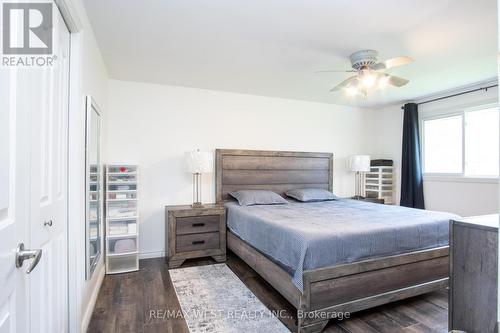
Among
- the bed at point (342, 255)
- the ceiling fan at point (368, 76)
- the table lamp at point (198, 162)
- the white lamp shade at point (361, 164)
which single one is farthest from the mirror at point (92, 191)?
the white lamp shade at point (361, 164)

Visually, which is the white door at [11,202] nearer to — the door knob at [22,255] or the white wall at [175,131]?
the door knob at [22,255]

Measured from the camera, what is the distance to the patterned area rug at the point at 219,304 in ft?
6.67

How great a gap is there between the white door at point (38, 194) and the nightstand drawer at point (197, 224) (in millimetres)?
1611

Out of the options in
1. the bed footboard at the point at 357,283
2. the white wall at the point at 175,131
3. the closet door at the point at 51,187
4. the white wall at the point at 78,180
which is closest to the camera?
the closet door at the point at 51,187

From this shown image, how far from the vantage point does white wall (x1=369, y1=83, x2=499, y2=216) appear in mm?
3625

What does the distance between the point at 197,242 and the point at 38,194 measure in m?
2.32

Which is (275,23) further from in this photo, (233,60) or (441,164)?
(441,164)

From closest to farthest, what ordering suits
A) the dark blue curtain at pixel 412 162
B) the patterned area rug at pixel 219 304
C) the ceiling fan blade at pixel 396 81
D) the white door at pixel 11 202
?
the white door at pixel 11 202 < the patterned area rug at pixel 219 304 < the ceiling fan blade at pixel 396 81 < the dark blue curtain at pixel 412 162

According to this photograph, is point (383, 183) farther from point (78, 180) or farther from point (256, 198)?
point (78, 180)

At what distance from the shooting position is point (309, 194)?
162 inches

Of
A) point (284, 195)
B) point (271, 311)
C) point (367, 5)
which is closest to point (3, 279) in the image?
point (271, 311)

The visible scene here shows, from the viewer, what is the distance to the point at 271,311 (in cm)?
225

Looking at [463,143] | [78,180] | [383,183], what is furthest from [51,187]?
[463,143]

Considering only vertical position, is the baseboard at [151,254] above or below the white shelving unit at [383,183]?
below
